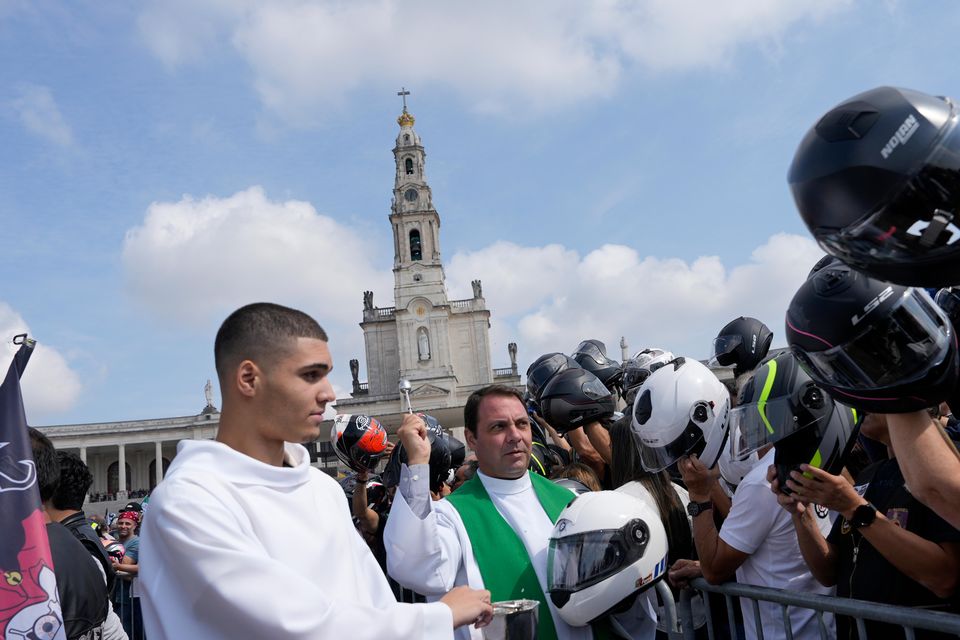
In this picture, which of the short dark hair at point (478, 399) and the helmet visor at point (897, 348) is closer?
the helmet visor at point (897, 348)

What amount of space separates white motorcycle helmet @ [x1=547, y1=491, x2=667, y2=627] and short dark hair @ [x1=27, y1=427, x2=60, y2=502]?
9.51 feet

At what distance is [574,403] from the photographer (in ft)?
20.1

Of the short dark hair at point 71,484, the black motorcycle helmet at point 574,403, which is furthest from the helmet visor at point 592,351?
the short dark hair at point 71,484

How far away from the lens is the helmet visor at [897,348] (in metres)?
2.21

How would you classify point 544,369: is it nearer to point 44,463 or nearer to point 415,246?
point 44,463

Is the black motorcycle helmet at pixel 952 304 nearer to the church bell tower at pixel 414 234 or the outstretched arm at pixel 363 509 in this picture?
the outstretched arm at pixel 363 509

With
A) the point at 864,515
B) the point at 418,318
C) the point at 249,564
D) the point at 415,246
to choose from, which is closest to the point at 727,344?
the point at 864,515

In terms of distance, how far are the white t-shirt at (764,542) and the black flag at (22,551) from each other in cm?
337

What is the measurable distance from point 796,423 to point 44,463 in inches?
158

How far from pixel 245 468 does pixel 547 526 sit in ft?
7.24

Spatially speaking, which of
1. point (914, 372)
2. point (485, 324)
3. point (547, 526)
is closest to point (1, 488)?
point (547, 526)

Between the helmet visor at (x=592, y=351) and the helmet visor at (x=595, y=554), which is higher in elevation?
the helmet visor at (x=592, y=351)

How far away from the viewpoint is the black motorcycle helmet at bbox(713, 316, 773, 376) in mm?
7055

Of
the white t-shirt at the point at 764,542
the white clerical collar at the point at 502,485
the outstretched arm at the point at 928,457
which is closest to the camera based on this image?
the outstretched arm at the point at 928,457
